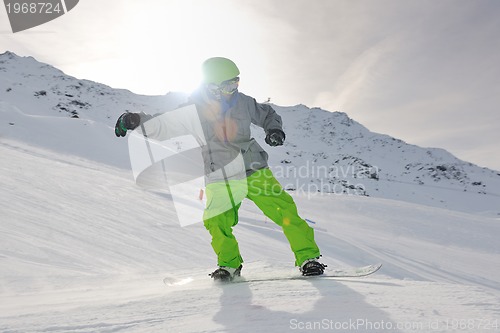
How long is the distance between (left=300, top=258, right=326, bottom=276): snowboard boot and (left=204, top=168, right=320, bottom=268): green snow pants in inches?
1.4

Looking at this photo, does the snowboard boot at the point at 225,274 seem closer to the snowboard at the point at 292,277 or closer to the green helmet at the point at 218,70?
the snowboard at the point at 292,277

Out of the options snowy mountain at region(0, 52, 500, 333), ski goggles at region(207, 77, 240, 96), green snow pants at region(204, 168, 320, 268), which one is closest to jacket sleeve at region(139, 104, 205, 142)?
ski goggles at region(207, 77, 240, 96)

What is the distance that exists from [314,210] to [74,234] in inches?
368

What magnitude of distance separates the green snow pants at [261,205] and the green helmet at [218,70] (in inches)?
Result: 31.9

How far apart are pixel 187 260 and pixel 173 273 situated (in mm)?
1103

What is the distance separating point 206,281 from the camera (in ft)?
9.05

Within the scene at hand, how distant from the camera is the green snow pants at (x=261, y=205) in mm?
2791

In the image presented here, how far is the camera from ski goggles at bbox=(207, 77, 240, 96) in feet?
9.69

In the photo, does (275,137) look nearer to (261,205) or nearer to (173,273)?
(261,205)

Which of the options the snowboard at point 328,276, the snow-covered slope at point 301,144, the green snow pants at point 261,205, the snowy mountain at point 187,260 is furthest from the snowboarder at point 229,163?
the snow-covered slope at point 301,144

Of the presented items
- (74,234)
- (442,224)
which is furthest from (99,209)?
(442,224)

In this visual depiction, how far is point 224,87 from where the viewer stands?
2.96m

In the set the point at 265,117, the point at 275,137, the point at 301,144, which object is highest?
the point at 301,144

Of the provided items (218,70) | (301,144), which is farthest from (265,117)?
(301,144)
